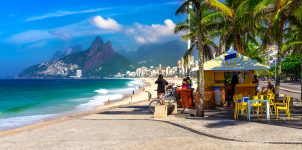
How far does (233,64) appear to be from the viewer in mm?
18953

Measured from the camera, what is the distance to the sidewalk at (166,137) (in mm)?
8805

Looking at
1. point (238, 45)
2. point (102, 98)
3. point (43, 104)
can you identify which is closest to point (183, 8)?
point (238, 45)

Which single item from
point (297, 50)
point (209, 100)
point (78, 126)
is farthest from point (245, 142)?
point (297, 50)

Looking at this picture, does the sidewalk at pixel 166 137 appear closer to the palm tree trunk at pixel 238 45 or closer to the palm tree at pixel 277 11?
the palm tree at pixel 277 11

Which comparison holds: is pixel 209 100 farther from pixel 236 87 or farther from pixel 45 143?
pixel 45 143

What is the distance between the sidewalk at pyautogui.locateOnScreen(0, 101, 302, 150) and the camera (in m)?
8.80

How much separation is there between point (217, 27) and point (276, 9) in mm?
8773

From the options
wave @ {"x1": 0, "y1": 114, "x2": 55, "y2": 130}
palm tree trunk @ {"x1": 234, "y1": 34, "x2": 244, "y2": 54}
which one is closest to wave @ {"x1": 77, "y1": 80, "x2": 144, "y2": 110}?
wave @ {"x1": 0, "y1": 114, "x2": 55, "y2": 130}

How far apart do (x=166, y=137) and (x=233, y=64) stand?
10.0m

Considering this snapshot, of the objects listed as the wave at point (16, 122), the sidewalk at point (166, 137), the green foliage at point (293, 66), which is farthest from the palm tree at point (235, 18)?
the green foliage at point (293, 66)

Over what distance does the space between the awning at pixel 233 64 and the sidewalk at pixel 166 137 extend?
683cm

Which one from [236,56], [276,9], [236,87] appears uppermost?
[276,9]

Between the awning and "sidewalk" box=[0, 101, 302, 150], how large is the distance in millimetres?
6827

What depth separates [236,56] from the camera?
19.5m
